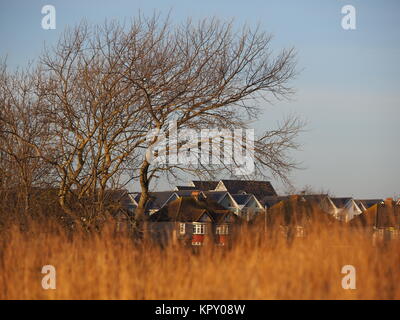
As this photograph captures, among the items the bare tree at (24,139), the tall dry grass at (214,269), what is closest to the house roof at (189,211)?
the bare tree at (24,139)

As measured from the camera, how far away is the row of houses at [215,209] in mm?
11461

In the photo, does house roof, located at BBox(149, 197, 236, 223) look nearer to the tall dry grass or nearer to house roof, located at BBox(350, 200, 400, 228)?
house roof, located at BBox(350, 200, 400, 228)

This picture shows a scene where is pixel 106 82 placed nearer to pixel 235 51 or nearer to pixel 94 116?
pixel 94 116

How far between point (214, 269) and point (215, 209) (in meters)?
32.8

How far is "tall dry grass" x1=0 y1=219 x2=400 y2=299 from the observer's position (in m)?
7.64

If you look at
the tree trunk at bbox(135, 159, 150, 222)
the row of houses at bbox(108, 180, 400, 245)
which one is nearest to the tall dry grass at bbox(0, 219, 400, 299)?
the row of houses at bbox(108, 180, 400, 245)

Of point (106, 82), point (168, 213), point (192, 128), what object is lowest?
point (168, 213)

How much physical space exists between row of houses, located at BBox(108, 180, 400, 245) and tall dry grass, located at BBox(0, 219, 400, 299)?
73 centimetres

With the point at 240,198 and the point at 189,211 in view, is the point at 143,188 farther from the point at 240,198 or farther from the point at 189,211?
the point at 240,198

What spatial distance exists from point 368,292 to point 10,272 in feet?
15.4

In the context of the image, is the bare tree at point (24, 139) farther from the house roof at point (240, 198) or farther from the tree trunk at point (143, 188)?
the house roof at point (240, 198)

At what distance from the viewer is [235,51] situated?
47.6ft

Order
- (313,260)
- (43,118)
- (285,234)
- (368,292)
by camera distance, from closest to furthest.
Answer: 1. (368,292)
2. (313,260)
3. (285,234)
4. (43,118)
